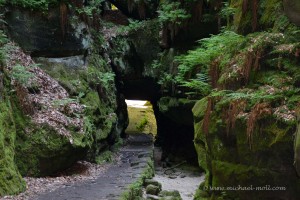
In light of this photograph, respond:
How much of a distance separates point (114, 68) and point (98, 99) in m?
5.10

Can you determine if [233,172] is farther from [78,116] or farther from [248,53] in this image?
[78,116]

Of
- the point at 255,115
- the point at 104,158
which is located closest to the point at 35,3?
the point at 104,158

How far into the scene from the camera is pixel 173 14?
1719 centimetres

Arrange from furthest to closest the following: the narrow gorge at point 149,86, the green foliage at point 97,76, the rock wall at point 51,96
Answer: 1. the green foliage at point 97,76
2. the rock wall at point 51,96
3. the narrow gorge at point 149,86

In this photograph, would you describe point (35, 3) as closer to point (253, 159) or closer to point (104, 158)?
point (104, 158)

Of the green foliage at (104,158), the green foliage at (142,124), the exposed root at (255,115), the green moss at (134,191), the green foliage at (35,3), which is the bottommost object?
the green foliage at (142,124)

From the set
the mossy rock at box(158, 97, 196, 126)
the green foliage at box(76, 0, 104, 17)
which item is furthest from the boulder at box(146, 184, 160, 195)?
the green foliage at box(76, 0, 104, 17)

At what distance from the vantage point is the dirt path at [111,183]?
8391 mm

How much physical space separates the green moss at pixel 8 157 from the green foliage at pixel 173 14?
9.63 meters

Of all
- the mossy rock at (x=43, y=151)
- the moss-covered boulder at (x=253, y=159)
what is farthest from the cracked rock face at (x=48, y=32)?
the moss-covered boulder at (x=253, y=159)

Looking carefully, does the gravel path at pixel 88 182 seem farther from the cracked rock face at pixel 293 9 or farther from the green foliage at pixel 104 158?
the cracked rock face at pixel 293 9

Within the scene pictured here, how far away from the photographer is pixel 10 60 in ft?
40.0

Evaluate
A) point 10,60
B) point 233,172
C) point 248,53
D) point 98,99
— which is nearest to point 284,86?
point 248,53

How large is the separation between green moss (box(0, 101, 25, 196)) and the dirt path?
700 millimetres
